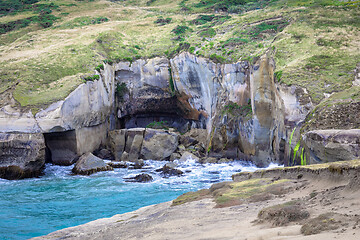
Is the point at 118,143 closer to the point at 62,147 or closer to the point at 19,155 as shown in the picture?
the point at 62,147

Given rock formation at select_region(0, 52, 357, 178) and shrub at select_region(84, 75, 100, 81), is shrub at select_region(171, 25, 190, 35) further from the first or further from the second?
shrub at select_region(84, 75, 100, 81)

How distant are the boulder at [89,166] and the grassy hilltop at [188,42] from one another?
481 centimetres

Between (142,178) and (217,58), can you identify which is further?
(217,58)

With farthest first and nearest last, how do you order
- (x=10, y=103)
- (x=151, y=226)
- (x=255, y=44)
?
(x=255, y=44) < (x=10, y=103) < (x=151, y=226)

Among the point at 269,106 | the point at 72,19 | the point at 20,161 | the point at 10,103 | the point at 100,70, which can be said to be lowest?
the point at 20,161

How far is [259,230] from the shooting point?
5.36 meters

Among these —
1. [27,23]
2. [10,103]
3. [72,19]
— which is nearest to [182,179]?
[10,103]

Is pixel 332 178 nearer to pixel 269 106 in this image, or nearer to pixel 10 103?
pixel 269 106

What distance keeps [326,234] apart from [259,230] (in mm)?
1227

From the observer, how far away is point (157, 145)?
90.1ft

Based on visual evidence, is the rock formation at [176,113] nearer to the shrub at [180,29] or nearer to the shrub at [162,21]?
the shrub at [180,29]

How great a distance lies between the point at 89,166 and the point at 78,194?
523cm

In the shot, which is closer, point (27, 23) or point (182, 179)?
point (182, 179)

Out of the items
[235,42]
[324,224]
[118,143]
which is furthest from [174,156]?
[324,224]
